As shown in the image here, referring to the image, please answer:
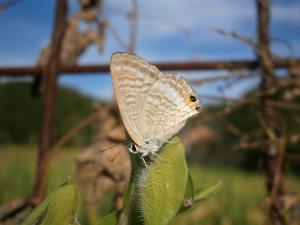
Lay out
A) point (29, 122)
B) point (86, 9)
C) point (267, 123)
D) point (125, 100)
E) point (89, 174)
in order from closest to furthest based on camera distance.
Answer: point (125, 100)
point (89, 174)
point (267, 123)
point (86, 9)
point (29, 122)

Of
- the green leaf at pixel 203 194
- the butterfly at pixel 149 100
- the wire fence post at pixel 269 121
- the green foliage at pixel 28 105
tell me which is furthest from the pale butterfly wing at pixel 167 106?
the green foliage at pixel 28 105

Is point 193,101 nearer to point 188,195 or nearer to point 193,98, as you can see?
point 193,98

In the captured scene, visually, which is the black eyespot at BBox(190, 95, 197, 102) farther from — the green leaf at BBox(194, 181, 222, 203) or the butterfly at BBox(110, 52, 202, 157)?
the green leaf at BBox(194, 181, 222, 203)

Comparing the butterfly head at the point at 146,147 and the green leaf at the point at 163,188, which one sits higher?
the green leaf at the point at 163,188

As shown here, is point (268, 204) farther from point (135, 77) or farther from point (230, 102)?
point (135, 77)

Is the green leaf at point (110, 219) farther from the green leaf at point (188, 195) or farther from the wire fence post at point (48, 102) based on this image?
the wire fence post at point (48, 102)

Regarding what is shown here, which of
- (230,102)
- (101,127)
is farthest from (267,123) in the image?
(101,127)
